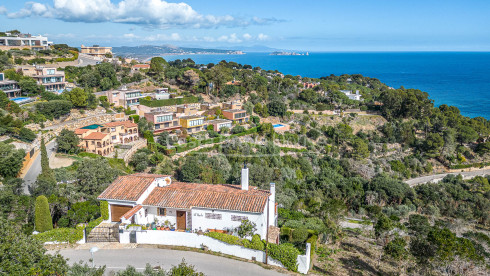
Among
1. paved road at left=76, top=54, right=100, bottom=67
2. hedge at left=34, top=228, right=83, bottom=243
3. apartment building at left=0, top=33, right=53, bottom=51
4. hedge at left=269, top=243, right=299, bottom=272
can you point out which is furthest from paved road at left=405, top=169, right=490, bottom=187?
apartment building at left=0, top=33, right=53, bottom=51

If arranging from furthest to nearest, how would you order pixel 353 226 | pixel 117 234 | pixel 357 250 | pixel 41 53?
pixel 41 53 → pixel 353 226 → pixel 357 250 → pixel 117 234

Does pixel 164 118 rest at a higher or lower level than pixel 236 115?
higher

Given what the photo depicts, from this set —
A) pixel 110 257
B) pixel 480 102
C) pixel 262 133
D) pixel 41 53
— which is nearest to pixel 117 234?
pixel 110 257

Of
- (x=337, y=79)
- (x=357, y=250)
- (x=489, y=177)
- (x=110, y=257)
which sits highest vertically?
(x=337, y=79)

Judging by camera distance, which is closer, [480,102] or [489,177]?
[489,177]

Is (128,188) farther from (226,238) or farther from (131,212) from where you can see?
(226,238)

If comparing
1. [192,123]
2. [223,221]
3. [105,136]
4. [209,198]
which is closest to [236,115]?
[192,123]

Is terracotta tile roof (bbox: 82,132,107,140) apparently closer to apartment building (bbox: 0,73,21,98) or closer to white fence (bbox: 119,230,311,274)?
apartment building (bbox: 0,73,21,98)

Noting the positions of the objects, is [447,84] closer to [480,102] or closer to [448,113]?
[480,102]
